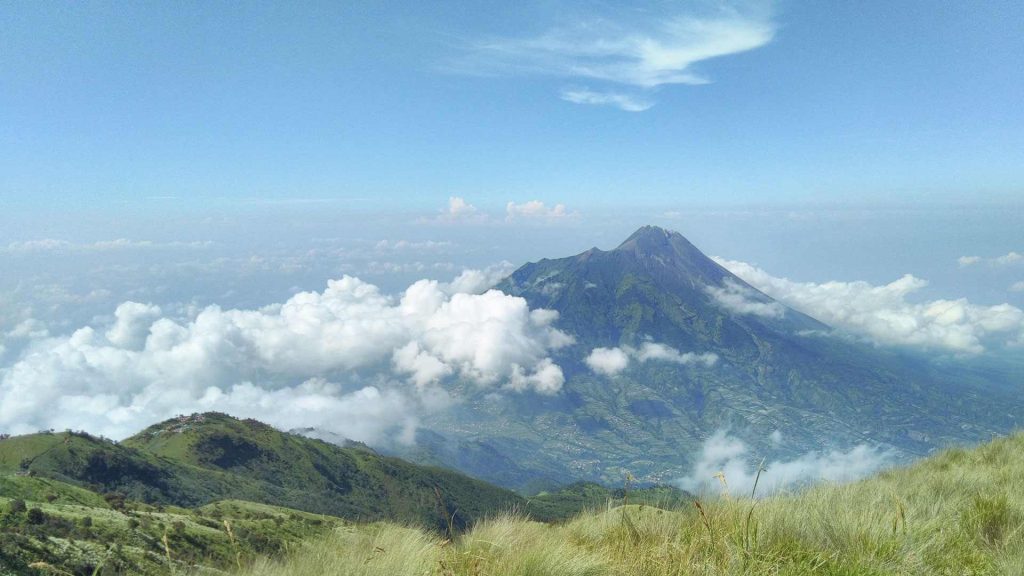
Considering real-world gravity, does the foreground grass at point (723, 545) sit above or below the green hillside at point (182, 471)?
above

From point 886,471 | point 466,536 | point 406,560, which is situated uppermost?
point 406,560

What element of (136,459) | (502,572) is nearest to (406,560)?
(502,572)

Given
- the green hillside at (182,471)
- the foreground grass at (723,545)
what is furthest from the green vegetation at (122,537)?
the green hillside at (182,471)

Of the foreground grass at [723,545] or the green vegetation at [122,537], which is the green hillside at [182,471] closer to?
the green vegetation at [122,537]

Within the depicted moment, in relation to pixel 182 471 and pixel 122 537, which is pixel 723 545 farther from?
pixel 182 471

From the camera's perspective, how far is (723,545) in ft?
13.0

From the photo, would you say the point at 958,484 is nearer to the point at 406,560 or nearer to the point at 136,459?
the point at 406,560

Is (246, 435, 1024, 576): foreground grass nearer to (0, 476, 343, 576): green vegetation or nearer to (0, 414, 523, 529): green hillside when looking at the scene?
(0, 476, 343, 576): green vegetation

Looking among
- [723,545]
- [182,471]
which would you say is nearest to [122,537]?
[723,545]

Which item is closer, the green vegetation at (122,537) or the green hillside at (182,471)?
the green vegetation at (122,537)

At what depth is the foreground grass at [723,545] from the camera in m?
3.42

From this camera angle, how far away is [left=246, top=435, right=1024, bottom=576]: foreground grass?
3.42 metres

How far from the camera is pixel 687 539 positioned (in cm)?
441

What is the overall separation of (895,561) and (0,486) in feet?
284
